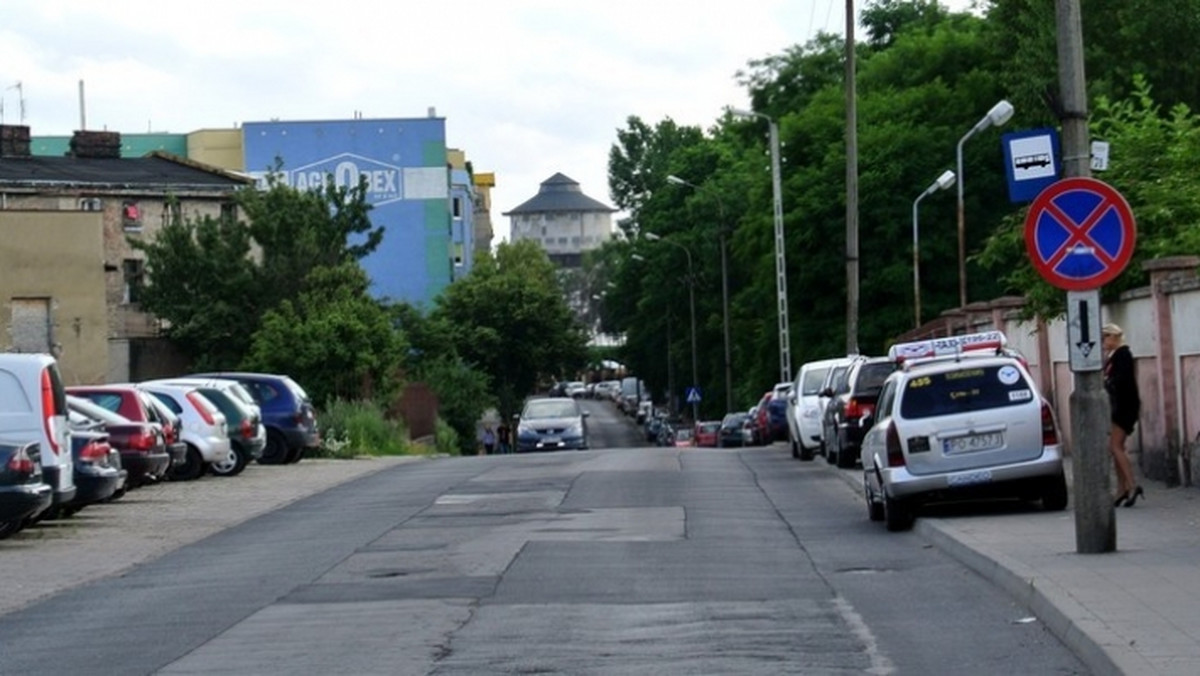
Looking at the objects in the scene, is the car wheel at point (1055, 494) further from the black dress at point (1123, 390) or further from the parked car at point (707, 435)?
the parked car at point (707, 435)

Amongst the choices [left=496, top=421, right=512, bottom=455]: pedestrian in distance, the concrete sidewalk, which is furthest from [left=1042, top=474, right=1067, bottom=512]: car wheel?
[left=496, top=421, right=512, bottom=455]: pedestrian in distance

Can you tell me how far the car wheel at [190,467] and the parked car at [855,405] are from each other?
401 inches

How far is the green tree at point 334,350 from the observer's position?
54562mm

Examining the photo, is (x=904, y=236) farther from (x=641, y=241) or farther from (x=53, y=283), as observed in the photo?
(x=641, y=241)

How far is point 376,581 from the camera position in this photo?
1689cm

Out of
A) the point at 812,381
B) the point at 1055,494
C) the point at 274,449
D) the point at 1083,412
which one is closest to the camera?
the point at 1083,412

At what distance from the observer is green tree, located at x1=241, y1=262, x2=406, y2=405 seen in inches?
2148

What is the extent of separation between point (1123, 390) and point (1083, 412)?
4.65 metres

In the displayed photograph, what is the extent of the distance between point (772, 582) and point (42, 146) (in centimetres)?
9124

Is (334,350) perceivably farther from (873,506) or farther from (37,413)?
(873,506)

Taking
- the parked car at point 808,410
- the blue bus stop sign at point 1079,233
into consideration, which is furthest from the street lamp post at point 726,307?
the blue bus stop sign at point 1079,233

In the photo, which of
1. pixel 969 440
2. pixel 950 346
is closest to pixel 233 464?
pixel 950 346

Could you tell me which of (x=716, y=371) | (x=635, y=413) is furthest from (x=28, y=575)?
(x=635, y=413)

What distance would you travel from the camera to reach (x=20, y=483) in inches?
827
